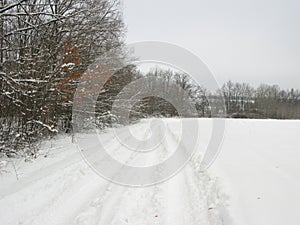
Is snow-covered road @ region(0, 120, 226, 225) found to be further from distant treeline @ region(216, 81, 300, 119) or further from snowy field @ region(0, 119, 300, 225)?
distant treeline @ region(216, 81, 300, 119)

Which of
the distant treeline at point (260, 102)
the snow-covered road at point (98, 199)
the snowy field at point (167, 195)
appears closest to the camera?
the snowy field at point (167, 195)

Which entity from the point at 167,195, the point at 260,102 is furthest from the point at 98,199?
the point at 260,102

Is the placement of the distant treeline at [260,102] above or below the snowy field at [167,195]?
above

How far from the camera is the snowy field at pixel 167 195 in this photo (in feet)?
12.5

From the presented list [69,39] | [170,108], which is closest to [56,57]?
[69,39]

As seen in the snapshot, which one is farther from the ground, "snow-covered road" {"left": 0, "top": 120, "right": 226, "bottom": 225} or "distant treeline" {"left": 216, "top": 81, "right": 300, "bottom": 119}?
"distant treeline" {"left": 216, "top": 81, "right": 300, "bottom": 119}

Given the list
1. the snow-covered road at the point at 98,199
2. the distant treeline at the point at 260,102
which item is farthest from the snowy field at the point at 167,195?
the distant treeline at the point at 260,102

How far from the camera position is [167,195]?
4.98 metres

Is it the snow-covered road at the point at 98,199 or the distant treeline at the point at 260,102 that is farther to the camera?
the distant treeline at the point at 260,102

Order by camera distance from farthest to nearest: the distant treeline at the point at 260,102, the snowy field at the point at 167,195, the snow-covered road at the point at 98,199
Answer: the distant treeline at the point at 260,102
the snow-covered road at the point at 98,199
the snowy field at the point at 167,195

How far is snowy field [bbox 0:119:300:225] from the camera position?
380cm

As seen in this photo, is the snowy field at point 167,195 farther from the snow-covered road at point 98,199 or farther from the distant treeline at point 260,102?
the distant treeline at point 260,102

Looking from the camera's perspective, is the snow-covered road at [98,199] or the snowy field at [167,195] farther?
the snow-covered road at [98,199]

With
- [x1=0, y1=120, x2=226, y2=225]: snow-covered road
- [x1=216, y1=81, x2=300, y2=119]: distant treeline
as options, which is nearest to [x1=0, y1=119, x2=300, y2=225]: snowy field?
[x1=0, y1=120, x2=226, y2=225]: snow-covered road
